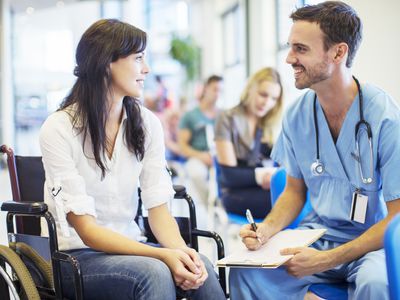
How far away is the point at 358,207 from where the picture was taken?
1.57m

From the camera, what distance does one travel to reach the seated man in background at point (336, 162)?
1.49 m

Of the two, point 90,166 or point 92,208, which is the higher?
point 90,166

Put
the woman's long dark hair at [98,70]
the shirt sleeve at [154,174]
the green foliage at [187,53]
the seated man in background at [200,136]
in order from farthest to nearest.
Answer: the green foliage at [187,53], the seated man in background at [200,136], the shirt sleeve at [154,174], the woman's long dark hair at [98,70]

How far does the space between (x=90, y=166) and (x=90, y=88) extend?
0.72 feet

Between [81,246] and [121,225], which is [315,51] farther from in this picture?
[81,246]

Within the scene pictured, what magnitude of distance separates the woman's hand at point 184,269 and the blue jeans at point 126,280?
0.07 feet

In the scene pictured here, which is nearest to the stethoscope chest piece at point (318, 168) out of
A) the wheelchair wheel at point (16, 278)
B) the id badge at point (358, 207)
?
the id badge at point (358, 207)

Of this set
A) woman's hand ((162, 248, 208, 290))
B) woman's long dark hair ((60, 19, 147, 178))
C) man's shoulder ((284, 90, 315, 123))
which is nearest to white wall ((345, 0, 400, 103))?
man's shoulder ((284, 90, 315, 123))

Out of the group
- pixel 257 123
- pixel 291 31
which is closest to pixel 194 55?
pixel 257 123

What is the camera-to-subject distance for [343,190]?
163 cm

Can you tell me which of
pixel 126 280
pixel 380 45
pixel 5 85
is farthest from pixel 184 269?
pixel 5 85

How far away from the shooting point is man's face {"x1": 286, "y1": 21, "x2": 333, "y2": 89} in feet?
5.25

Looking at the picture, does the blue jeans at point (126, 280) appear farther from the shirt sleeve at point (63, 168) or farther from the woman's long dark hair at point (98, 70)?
the woman's long dark hair at point (98, 70)

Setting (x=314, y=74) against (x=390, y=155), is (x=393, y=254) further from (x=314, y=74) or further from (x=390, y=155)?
(x=314, y=74)
